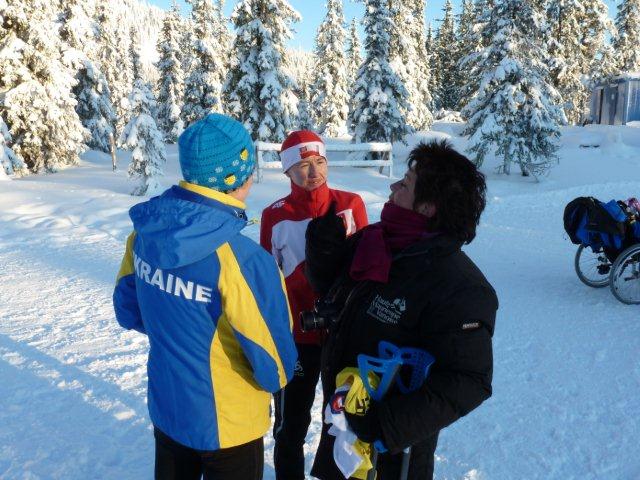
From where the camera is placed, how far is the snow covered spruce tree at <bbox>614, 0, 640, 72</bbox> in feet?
135

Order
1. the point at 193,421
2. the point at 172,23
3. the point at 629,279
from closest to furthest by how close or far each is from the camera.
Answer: the point at 193,421
the point at 629,279
the point at 172,23

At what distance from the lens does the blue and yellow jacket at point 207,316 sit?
5.88 feet

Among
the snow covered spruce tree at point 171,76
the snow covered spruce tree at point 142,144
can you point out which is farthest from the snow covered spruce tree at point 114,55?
the snow covered spruce tree at point 142,144

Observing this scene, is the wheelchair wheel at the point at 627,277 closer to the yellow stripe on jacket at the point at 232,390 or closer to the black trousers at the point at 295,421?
the black trousers at the point at 295,421

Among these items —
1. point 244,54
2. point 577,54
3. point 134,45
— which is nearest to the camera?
point 244,54

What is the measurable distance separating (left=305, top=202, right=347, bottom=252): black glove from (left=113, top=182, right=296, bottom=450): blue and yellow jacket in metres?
0.40

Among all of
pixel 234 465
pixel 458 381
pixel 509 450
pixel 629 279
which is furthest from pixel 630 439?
pixel 629 279

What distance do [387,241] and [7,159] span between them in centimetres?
2023

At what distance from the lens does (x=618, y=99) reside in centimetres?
3566

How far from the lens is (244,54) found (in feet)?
73.8

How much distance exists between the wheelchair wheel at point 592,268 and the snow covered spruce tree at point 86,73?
2287cm

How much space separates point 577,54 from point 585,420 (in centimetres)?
3752

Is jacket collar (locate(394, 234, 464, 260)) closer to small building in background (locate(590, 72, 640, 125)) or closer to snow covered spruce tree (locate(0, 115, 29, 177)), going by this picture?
snow covered spruce tree (locate(0, 115, 29, 177))

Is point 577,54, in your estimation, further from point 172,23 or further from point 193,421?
point 193,421
